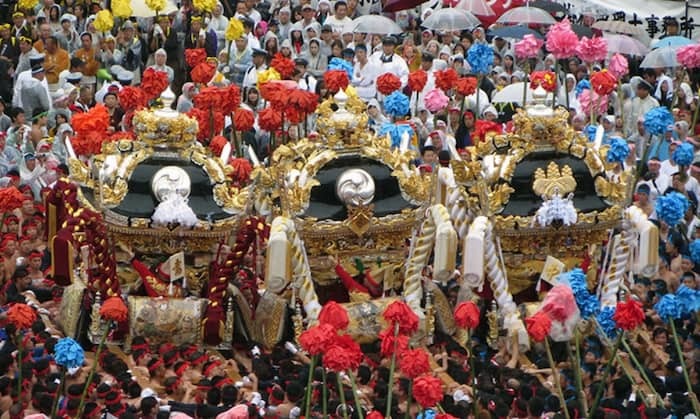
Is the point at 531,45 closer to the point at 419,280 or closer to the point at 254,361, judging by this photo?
the point at 419,280

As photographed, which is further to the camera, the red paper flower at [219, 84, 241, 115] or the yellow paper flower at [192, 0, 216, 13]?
the yellow paper flower at [192, 0, 216, 13]

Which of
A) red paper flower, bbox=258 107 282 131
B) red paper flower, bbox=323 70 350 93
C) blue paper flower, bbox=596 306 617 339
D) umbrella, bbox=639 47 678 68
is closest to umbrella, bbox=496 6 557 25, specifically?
umbrella, bbox=639 47 678 68

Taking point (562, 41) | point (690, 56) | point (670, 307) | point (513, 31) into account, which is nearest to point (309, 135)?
point (562, 41)

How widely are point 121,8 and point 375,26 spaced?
10.6 ft

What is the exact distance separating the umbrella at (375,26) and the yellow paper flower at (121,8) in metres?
2.87

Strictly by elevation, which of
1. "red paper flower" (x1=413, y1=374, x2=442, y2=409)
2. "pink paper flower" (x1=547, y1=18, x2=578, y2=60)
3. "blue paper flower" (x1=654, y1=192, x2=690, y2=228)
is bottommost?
"red paper flower" (x1=413, y1=374, x2=442, y2=409)

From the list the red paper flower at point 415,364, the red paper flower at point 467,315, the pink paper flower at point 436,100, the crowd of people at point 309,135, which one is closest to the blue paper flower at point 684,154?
the crowd of people at point 309,135

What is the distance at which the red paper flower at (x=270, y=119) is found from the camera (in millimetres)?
21922

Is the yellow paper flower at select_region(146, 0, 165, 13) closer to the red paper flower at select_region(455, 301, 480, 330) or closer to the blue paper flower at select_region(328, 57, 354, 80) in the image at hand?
the blue paper flower at select_region(328, 57, 354, 80)

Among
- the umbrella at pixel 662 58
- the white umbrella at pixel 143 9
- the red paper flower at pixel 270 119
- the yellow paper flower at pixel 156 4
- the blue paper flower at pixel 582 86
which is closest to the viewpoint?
the red paper flower at pixel 270 119

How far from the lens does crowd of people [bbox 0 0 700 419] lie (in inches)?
676

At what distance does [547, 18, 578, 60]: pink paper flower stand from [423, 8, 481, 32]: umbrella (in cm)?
487

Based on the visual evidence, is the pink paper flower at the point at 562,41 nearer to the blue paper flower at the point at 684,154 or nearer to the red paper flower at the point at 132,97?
the blue paper flower at the point at 684,154

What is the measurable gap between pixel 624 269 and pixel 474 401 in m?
4.66
